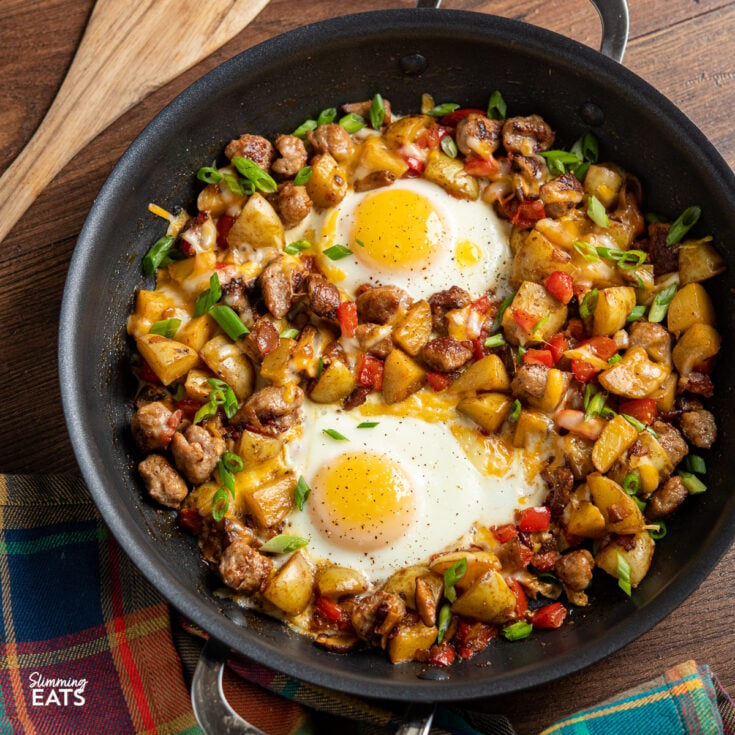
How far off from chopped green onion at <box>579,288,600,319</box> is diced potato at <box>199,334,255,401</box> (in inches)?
66.1

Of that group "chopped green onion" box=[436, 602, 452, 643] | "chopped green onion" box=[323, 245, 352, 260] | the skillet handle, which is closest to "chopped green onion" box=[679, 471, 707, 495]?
"chopped green onion" box=[436, 602, 452, 643]

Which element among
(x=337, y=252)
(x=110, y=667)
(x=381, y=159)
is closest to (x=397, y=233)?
(x=337, y=252)

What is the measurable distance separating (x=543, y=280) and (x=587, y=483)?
101cm

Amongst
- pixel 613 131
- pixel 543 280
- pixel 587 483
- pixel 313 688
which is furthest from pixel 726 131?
pixel 313 688

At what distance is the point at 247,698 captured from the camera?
4.18m

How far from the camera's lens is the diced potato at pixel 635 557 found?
12.9 feet

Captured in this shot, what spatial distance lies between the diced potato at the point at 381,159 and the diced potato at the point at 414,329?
2.41 feet

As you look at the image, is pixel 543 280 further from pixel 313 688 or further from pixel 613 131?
pixel 313 688

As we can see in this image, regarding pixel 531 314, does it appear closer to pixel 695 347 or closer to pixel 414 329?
pixel 414 329

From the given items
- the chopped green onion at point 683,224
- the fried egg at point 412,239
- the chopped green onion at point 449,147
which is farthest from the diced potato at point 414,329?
the chopped green onion at point 683,224

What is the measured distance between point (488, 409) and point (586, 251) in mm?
932

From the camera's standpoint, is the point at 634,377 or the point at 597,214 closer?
the point at 634,377

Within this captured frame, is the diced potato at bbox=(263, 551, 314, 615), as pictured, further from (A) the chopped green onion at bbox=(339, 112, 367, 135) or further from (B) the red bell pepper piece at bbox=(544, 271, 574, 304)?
(A) the chopped green onion at bbox=(339, 112, 367, 135)

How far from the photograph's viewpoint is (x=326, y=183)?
4.34m
